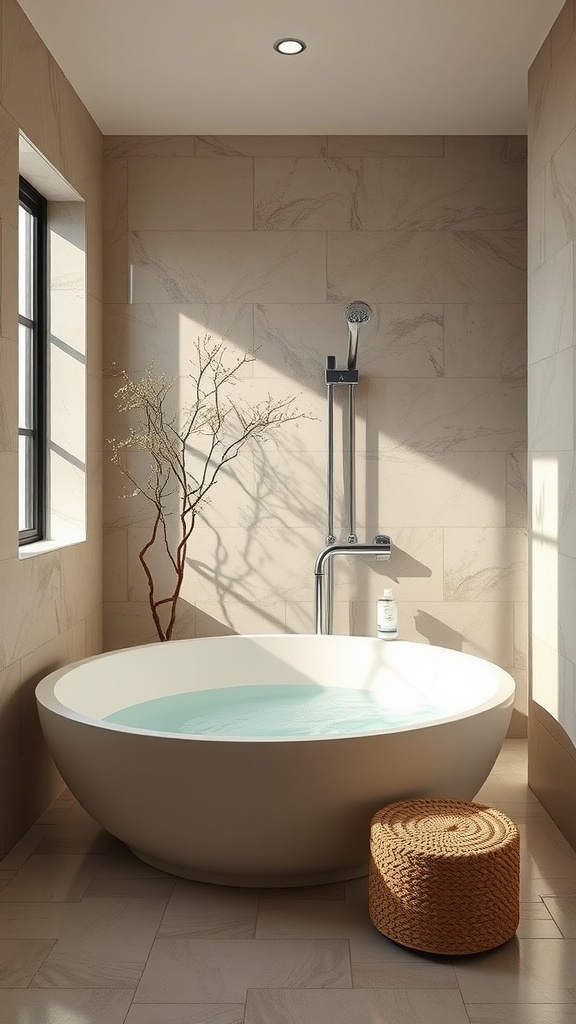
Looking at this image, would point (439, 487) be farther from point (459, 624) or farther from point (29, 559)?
point (29, 559)

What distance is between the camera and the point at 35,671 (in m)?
3.03

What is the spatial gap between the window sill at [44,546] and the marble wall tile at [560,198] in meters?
1.93

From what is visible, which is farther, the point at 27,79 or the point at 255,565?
the point at 255,565

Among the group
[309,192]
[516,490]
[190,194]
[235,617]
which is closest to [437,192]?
[309,192]

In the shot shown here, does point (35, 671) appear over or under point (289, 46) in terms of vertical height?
under

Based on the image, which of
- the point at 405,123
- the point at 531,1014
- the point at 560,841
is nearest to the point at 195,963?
the point at 531,1014

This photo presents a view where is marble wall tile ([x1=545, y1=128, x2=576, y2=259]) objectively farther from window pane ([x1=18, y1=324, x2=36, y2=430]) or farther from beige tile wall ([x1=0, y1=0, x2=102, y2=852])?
window pane ([x1=18, y1=324, x2=36, y2=430])

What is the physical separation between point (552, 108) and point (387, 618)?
1.89 m

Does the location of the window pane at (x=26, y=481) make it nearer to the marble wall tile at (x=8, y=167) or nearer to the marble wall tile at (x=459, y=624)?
the marble wall tile at (x=8, y=167)

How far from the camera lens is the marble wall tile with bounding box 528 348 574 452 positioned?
2816 mm

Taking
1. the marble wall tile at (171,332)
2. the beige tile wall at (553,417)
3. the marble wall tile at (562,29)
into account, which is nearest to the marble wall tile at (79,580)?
the marble wall tile at (171,332)

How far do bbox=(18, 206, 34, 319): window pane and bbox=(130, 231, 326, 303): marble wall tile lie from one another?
502 mm

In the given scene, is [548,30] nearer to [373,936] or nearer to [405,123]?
[405,123]

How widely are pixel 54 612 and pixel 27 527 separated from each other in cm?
41
